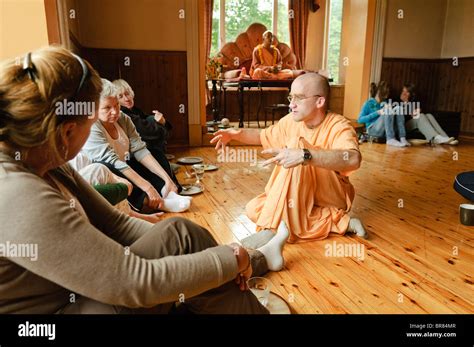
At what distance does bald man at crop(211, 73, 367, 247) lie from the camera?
6.25 feet

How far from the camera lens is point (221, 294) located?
1.00 metres

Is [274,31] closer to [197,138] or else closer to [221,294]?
[197,138]

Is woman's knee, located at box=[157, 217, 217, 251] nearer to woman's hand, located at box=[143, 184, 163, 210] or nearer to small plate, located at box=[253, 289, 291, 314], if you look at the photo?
Answer: small plate, located at box=[253, 289, 291, 314]

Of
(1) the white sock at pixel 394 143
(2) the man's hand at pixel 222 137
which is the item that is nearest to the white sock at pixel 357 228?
(2) the man's hand at pixel 222 137

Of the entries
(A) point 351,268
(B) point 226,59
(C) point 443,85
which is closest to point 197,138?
(B) point 226,59

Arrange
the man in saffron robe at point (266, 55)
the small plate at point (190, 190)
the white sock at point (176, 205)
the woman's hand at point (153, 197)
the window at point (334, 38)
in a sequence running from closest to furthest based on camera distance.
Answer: the woman's hand at point (153, 197) < the white sock at point (176, 205) < the small plate at point (190, 190) < the man in saffron robe at point (266, 55) < the window at point (334, 38)

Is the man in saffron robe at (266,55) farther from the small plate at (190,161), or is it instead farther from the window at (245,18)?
the small plate at (190,161)

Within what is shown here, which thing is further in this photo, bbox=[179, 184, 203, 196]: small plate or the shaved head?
bbox=[179, 184, 203, 196]: small plate

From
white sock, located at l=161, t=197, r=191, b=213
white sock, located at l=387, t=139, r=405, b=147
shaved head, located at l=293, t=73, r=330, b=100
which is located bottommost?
white sock, located at l=387, t=139, r=405, b=147

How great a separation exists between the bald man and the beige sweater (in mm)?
1156

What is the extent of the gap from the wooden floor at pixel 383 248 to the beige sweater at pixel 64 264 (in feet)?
2.61

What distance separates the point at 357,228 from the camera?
81.9 inches

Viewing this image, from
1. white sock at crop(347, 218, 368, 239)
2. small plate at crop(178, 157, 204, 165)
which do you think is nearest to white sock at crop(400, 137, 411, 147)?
small plate at crop(178, 157, 204, 165)

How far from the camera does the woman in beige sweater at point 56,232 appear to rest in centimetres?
65
